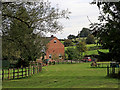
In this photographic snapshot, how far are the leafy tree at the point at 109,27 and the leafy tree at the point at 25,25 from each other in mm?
4743

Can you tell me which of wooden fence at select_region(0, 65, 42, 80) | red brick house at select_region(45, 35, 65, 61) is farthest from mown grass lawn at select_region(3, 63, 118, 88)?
red brick house at select_region(45, 35, 65, 61)

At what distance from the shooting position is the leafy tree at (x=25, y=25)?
18.9 meters

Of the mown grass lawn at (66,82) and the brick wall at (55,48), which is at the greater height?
the brick wall at (55,48)

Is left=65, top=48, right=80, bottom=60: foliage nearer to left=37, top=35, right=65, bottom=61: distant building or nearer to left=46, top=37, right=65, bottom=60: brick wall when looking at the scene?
left=37, top=35, right=65, bottom=61: distant building

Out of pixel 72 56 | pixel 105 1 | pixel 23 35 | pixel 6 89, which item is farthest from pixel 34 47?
pixel 72 56

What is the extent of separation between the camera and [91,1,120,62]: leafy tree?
50.6 ft

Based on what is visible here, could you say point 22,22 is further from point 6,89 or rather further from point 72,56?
point 72,56

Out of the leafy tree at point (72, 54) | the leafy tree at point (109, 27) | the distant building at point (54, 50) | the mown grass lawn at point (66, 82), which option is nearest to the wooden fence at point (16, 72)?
the mown grass lawn at point (66, 82)

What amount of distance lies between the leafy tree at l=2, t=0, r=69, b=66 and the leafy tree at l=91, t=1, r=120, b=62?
4743mm

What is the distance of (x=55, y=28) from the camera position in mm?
20562

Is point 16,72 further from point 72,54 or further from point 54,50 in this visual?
point 72,54

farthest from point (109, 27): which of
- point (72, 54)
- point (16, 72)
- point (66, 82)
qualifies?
point (72, 54)

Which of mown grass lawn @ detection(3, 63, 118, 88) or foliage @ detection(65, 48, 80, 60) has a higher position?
foliage @ detection(65, 48, 80, 60)

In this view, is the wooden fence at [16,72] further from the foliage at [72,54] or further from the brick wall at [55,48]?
the brick wall at [55,48]
